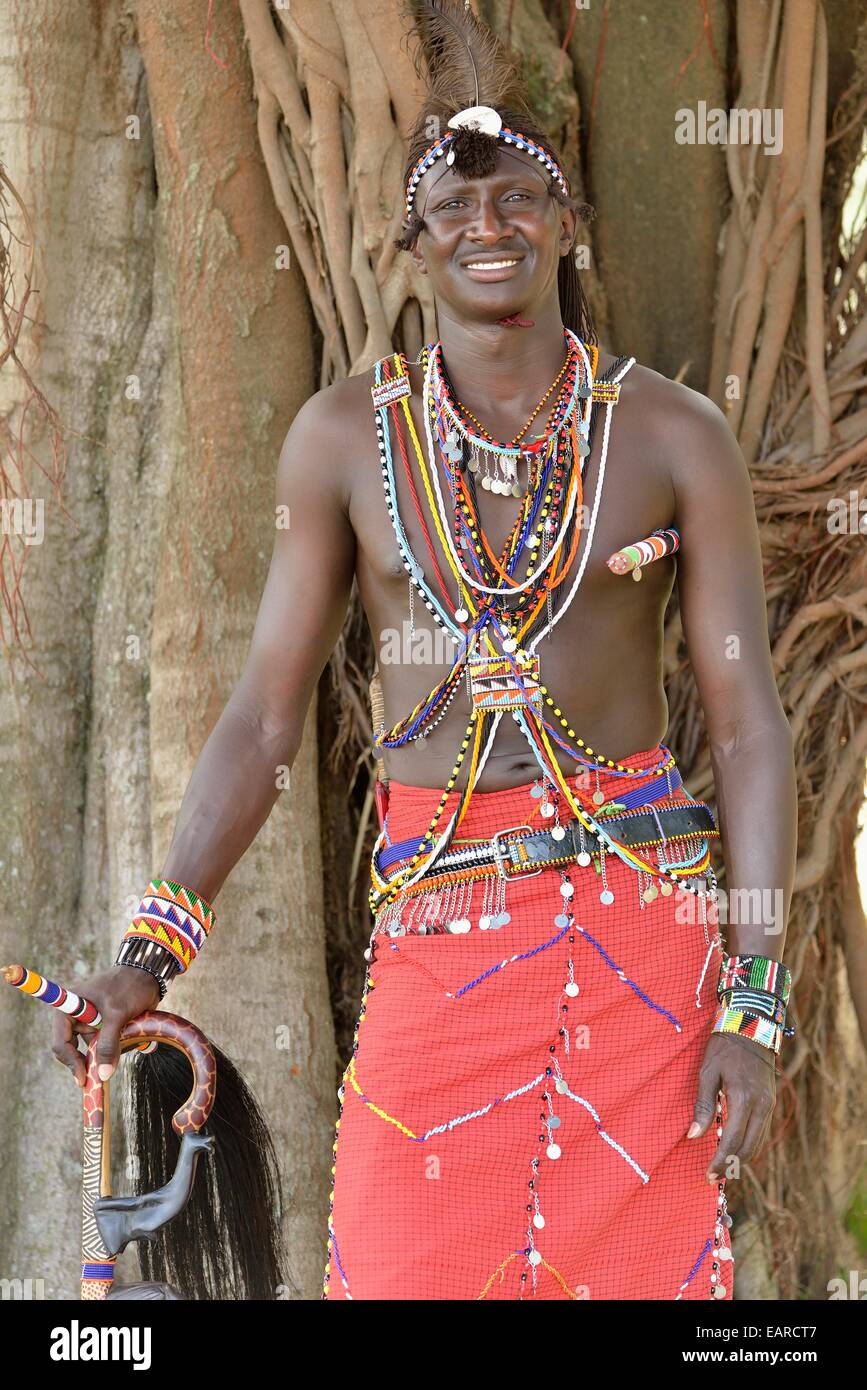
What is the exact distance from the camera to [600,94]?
11.7 ft

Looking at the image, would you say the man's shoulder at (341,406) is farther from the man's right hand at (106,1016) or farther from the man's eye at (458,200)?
the man's right hand at (106,1016)

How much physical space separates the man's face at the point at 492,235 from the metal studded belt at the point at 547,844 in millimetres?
783

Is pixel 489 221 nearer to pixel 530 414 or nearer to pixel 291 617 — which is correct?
pixel 530 414

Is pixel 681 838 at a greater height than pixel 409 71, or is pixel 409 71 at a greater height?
pixel 409 71

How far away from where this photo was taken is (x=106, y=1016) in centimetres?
231

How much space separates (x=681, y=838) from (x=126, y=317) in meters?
1.84

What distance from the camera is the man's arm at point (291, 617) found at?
2.60 meters

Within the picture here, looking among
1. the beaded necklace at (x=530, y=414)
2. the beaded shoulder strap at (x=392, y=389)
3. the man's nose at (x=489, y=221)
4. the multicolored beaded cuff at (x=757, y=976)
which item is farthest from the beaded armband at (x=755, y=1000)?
the man's nose at (x=489, y=221)

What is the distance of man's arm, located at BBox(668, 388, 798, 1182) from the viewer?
2432mm

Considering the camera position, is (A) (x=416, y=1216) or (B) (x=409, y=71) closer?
(A) (x=416, y=1216)

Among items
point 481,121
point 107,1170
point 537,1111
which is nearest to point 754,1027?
point 537,1111

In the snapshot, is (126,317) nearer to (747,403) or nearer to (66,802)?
(66,802)

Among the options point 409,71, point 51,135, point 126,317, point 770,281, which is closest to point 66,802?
point 126,317

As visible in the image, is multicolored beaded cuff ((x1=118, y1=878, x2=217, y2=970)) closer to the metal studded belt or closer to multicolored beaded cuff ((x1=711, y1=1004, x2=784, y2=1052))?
the metal studded belt
